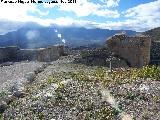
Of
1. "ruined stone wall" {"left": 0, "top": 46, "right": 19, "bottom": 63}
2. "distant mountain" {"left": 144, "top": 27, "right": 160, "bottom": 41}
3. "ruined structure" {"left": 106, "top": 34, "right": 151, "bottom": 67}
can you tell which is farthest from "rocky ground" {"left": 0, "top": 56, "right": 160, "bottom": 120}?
"ruined stone wall" {"left": 0, "top": 46, "right": 19, "bottom": 63}

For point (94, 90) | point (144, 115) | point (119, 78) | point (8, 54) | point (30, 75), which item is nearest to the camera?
point (144, 115)

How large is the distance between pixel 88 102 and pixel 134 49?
18.3m

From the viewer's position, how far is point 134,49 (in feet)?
122

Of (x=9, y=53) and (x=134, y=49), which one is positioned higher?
(x=134, y=49)

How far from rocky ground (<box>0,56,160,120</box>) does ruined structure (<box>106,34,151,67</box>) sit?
1381 cm

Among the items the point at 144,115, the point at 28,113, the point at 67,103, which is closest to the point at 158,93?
the point at 144,115

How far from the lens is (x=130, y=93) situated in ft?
65.3

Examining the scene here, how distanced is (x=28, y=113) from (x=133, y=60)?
1918 centimetres

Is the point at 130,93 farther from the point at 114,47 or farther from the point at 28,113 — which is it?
the point at 114,47

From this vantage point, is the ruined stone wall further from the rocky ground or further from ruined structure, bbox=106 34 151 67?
the rocky ground

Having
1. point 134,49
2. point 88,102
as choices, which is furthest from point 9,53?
point 88,102

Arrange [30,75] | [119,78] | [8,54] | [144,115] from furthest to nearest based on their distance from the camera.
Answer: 1. [8,54]
2. [30,75]
3. [119,78]
4. [144,115]

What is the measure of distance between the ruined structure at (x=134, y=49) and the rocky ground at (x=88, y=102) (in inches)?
544

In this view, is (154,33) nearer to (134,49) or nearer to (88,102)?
(134,49)
